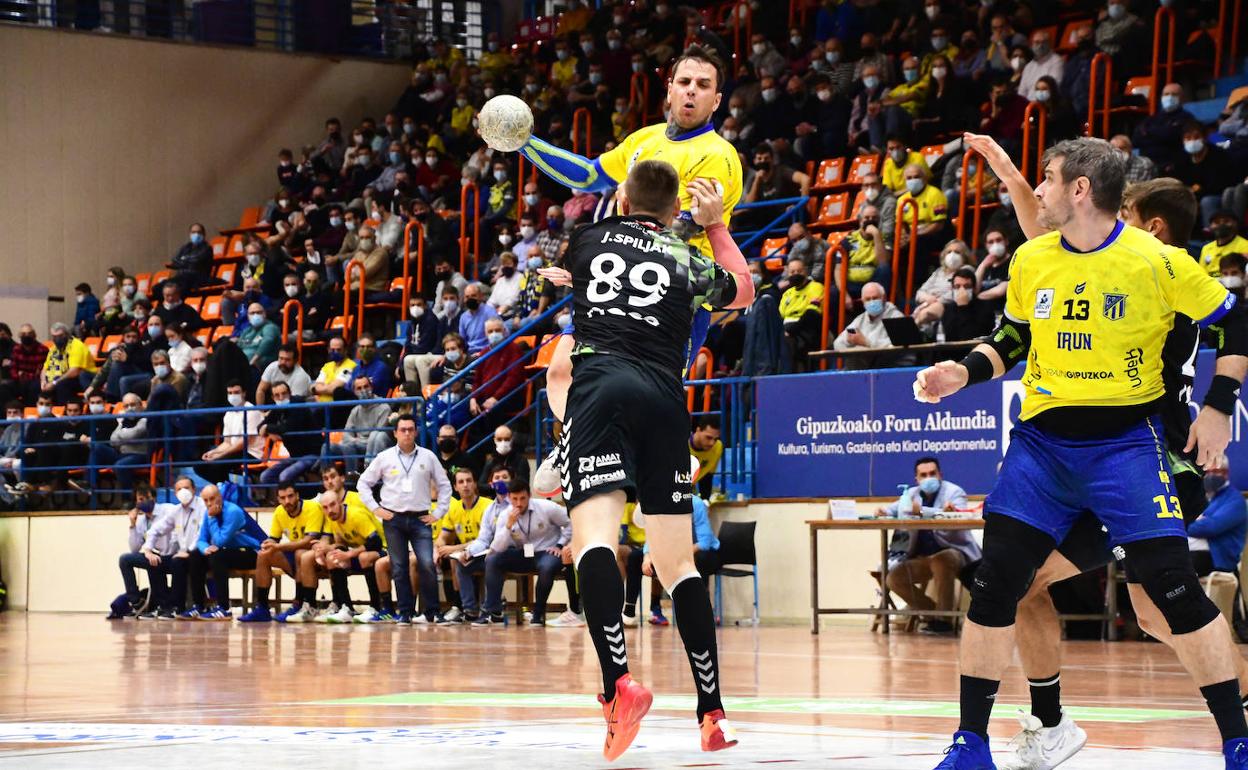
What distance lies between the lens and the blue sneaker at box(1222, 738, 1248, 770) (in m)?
4.43

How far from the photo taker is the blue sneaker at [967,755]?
4.52m

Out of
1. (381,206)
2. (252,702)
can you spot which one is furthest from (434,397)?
(252,702)

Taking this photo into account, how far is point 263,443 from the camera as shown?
67.7 feet

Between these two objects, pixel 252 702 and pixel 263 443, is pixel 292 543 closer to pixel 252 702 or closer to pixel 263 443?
pixel 263 443

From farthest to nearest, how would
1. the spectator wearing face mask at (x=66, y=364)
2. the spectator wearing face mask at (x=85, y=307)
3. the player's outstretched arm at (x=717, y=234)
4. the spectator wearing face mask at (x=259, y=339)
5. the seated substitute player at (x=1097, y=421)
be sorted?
the spectator wearing face mask at (x=85, y=307)
the spectator wearing face mask at (x=66, y=364)
the spectator wearing face mask at (x=259, y=339)
the player's outstretched arm at (x=717, y=234)
the seated substitute player at (x=1097, y=421)

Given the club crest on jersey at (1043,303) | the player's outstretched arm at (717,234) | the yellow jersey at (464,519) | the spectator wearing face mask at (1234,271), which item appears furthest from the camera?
the yellow jersey at (464,519)

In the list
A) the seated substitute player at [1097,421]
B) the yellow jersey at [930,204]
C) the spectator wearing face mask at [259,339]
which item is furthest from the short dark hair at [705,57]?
the spectator wearing face mask at [259,339]

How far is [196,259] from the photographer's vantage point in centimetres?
2798

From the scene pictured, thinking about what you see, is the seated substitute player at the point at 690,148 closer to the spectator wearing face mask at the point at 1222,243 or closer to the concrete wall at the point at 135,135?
the spectator wearing face mask at the point at 1222,243

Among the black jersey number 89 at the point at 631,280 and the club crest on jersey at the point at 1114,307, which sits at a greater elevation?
the black jersey number 89 at the point at 631,280

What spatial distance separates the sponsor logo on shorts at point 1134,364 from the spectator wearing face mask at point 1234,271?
1003 centimetres

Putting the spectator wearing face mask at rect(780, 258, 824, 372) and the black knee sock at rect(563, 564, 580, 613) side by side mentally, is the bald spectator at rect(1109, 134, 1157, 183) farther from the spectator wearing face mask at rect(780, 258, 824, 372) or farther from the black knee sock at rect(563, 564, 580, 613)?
the black knee sock at rect(563, 564, 580, 613)

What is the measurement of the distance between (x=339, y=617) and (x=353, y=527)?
1197 millimetres

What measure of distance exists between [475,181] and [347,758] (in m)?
19.7
